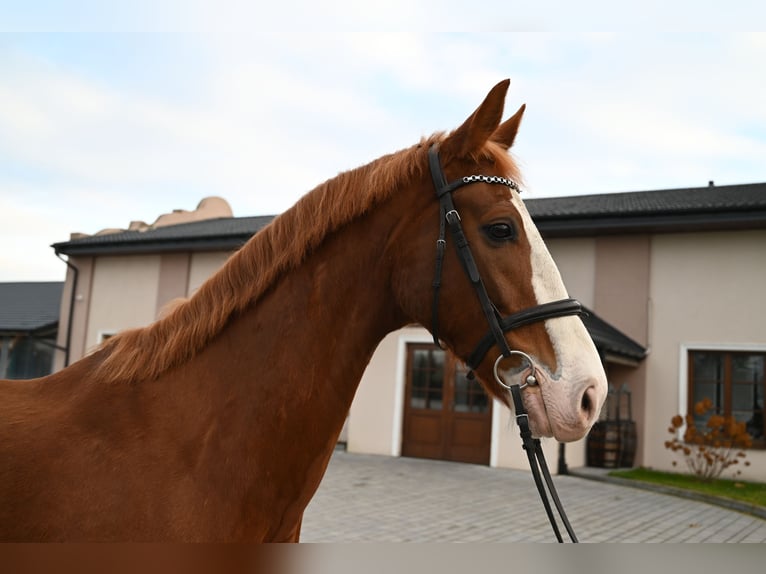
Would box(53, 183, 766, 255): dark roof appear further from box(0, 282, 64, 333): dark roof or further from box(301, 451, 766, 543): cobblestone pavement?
box(301, 451, 766, 543): cobblestone pavement

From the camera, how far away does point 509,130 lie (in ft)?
7.04

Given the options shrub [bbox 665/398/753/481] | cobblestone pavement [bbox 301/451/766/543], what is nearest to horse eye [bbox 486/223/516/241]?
cobblestone pavement [bbox 301/451/766/543]

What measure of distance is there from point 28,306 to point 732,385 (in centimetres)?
2303

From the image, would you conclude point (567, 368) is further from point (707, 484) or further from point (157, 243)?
point (157, 243)

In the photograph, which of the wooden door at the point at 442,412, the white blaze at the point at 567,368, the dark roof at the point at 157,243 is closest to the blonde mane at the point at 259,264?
the white blaze at the point at 567,368

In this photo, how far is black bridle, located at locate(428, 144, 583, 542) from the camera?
5.50 feet

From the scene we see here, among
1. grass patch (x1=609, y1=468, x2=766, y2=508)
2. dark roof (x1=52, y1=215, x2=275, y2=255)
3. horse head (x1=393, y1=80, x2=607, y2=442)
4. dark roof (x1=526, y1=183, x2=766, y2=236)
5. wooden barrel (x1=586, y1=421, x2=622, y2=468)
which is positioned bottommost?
grass patch (x1=609, y1=468, x2=766, y2=508)

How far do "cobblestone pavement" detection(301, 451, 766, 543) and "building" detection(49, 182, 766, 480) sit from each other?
184cm

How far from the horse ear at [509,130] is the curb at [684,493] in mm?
9049

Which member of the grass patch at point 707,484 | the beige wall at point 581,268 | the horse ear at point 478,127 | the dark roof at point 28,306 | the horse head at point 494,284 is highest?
the beige wall at point 581,268

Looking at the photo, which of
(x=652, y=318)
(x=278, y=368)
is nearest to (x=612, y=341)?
(x=652, y=318)

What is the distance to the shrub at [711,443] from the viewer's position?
36.7 feet

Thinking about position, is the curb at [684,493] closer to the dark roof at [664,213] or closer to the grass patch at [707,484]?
the grass patch at [707,484]

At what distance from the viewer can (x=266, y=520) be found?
66.6 inches
